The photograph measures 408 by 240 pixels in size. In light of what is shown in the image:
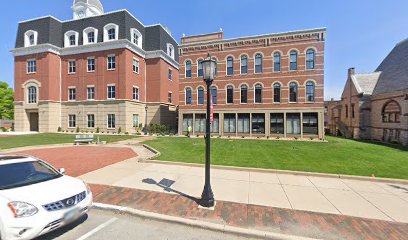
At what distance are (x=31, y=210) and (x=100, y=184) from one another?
3.61 meters

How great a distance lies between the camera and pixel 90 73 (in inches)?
1128

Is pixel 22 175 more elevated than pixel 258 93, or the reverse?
pixel 258 93

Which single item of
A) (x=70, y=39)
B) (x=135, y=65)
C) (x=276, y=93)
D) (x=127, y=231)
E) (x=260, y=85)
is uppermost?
(x=70, y=39)

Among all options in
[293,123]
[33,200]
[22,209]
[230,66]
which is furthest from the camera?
[230,66]

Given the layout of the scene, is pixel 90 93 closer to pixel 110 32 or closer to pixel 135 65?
pixel 135 65

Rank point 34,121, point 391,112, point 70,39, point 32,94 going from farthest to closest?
point 34,121 < point 70,39 < point 32,94 < point 391,112

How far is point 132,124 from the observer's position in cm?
2841

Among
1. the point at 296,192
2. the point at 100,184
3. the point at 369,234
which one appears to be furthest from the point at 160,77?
the point at 369,234

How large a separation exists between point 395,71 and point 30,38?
180 ft

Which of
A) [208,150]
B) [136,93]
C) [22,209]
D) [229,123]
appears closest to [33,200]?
[22,209]

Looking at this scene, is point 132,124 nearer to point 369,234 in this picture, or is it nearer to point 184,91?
point 184,91

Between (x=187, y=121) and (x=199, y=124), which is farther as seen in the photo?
(x=187, y=121)

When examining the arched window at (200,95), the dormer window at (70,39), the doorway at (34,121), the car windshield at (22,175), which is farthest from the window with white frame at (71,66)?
the car windshield at (22,175)

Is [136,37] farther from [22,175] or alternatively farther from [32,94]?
[22,175]
